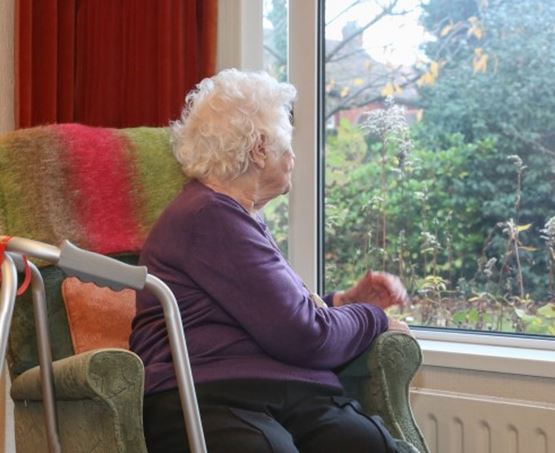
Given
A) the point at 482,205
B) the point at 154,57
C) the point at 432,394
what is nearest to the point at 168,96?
the point at 154,57

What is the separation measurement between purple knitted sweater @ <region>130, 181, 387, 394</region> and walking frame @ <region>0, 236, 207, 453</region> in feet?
0.64

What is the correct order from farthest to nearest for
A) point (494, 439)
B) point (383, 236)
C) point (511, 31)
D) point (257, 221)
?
point (383, 236) → point (511, 31) → point (494, 439) → point (257, 221)

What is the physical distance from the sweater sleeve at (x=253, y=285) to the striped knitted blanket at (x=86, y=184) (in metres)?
0.39

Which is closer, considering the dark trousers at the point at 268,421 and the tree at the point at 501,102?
the dark trousers at the point at 268,421

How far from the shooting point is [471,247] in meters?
2.49

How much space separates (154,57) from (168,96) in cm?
13

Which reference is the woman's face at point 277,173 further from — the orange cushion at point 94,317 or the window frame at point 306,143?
the window frame at point 306,143

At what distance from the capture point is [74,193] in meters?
2.02

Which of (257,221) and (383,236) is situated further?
(383,236)

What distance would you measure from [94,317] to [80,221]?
8.5 inches

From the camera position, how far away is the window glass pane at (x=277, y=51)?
2.71 m

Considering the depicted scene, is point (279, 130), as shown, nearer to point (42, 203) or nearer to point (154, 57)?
point (42, 203)

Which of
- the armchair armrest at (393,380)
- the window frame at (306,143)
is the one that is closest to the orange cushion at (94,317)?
the armchair armrest at (393,380)

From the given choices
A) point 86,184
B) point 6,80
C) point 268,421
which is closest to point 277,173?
point 86,184
